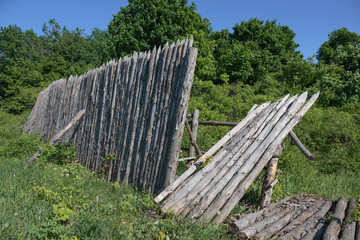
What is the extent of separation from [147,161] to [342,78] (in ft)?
37.8

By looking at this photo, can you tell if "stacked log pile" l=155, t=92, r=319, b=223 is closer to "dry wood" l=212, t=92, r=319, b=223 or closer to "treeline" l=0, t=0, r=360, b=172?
"dry wood" l=212, t=92, r=319, b=223

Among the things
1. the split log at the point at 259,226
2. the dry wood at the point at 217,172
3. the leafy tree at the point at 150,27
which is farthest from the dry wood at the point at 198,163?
the leafy tree at the point at 150,27

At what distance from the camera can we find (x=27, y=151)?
6.12 metres

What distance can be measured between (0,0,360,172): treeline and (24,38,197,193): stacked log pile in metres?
2.66

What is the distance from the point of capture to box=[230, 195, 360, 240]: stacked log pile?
2879 mm

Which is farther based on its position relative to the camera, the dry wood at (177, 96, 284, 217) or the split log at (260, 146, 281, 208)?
the split log at (260, 146, 281, 208)

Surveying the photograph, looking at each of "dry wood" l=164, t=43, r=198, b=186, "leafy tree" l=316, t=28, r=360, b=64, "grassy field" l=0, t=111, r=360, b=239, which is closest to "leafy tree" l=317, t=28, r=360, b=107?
"leafy tree" l=316, t=28, r=360, b=64

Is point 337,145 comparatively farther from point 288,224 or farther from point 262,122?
point 288,224

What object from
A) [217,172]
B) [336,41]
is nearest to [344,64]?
[336,41]

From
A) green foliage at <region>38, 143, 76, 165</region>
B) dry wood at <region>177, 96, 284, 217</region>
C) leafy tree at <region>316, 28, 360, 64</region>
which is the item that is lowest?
green foliage at <region>38, 143, 76, 165</region>

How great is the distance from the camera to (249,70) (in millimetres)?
14305

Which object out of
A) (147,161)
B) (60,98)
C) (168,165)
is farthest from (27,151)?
(168,165)

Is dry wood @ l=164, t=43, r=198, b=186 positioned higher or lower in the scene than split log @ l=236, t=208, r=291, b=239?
higher

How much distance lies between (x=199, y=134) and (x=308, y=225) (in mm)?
4077
